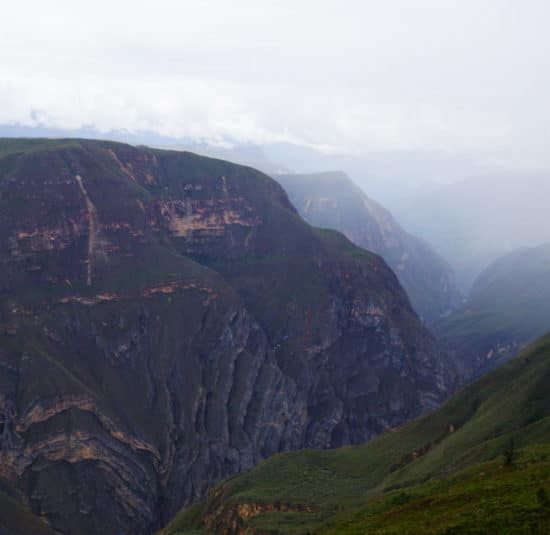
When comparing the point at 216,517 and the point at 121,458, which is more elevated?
the point at 216,517

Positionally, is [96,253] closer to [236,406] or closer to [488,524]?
[236,406]

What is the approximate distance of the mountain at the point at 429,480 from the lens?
60844 millimetres

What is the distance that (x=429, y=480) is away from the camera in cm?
10388

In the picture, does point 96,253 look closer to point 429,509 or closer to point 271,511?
point 271,511

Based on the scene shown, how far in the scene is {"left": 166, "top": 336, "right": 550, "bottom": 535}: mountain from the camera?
60.8 meters

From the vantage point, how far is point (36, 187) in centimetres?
19688

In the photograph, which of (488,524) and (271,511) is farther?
(271,511)

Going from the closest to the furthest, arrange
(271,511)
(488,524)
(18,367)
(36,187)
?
(488,524) < (271,511) < (18,367) < (36,187)

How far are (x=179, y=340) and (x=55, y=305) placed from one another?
112ft

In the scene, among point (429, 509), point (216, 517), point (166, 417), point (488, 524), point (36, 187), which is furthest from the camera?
point (36, 187)

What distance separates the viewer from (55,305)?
18500 cm

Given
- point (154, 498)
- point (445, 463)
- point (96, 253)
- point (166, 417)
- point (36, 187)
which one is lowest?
point (154, 498)

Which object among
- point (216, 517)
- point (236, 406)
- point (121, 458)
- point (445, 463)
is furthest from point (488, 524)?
point (236, 406)

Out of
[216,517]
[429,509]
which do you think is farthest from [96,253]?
[429,509]
